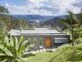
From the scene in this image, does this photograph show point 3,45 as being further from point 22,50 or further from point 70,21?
point 70,21

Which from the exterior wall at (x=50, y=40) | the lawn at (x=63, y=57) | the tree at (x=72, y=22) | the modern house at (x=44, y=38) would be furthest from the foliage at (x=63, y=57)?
the modern house at (x=44, y=38)

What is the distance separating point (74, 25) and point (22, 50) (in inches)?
751

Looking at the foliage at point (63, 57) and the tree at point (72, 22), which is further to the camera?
the tree at point (72, 22)

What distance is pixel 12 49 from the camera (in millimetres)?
22484

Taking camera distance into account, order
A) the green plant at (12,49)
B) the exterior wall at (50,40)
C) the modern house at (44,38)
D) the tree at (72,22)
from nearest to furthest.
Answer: the green plant at (12,49), the tree at (72,22), the exterior wall at (50,40), the modern house at (44,38)

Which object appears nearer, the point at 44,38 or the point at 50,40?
the point at 44,38

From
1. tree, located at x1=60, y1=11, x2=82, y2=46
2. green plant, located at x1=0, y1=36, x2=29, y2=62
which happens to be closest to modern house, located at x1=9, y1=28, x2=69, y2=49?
tree, located at x1=60, y1=11, x2=82, y2=46

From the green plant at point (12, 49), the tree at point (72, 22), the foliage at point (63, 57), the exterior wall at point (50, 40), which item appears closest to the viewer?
the green plant at point (12, 49)

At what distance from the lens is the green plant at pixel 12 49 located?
72.4ft

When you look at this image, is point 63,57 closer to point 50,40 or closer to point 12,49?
point 12,49

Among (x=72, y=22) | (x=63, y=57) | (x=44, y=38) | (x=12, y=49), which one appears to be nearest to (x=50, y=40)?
(x=44, y=38)

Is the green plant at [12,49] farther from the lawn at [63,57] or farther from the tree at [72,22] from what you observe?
the tree at [72,22]

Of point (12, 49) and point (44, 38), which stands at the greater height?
point (12, 49)

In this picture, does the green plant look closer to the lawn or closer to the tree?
the lawn
